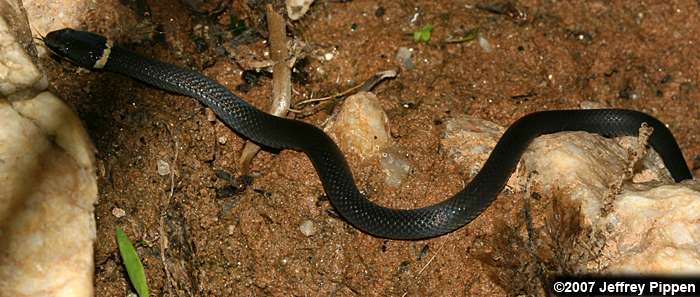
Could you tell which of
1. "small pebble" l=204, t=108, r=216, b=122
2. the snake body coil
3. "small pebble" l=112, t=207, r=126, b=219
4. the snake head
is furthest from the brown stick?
"small pebble" l=112, t=207, r=126, b=219

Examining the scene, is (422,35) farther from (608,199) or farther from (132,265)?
(132,265)

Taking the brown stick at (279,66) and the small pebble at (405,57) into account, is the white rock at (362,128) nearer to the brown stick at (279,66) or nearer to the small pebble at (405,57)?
the brown stick at (279,66)

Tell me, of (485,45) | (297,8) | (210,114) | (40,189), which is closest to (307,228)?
(210,114)

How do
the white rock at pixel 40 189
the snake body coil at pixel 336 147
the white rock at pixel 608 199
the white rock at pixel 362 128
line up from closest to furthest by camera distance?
the white rock at pixel 40 189
the white rock at pixel 608 199
the snake body coil at pixel 336 147
the white rock at pixel 362 128

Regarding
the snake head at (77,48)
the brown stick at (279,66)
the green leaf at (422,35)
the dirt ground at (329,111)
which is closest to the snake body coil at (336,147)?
the snake head at (77,48)

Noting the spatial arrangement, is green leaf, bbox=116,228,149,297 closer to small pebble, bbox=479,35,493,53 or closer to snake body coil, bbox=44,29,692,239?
snake body coil, bbox=44,29,692,239

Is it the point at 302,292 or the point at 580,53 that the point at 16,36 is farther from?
the point at 580,53
